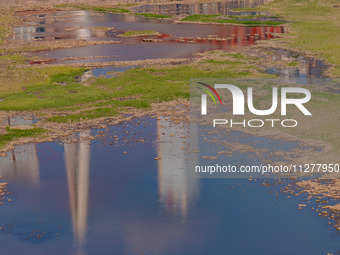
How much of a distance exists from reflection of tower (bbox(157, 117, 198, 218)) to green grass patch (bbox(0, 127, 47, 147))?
19.4ft

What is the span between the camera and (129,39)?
55.2 meters

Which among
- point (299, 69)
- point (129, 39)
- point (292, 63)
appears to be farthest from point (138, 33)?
point (299, 69)

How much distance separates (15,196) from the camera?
21.1 m

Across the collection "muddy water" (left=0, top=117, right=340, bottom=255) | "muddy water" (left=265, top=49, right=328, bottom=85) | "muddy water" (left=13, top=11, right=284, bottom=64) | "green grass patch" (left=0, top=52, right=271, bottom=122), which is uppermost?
"muddy water" (left=13, top=11, right=284, bottom=64)

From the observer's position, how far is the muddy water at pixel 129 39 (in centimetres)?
4697

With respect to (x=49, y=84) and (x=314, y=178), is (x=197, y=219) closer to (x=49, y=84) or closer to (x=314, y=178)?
(x=314, y=178)

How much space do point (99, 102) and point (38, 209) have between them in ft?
42.3

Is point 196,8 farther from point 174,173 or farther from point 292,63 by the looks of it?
point 174,173

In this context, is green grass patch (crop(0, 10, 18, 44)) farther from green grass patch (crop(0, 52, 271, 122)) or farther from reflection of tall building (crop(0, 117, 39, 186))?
reflection of tall building (crop(0, 117, 39, 186))

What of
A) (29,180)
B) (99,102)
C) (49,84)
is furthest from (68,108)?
(29,180)

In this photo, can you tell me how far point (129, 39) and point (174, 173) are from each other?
112ft

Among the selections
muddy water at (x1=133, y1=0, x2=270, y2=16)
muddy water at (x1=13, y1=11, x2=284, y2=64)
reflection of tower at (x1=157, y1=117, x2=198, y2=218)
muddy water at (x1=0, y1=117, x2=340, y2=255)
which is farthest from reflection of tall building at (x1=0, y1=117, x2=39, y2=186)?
muddy water at (x1=133, y1=0, x2=270, y2=16)

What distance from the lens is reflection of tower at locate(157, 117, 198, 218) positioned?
802 inches

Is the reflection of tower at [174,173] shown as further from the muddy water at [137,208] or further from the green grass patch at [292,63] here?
the green grass patch at [292,63]
